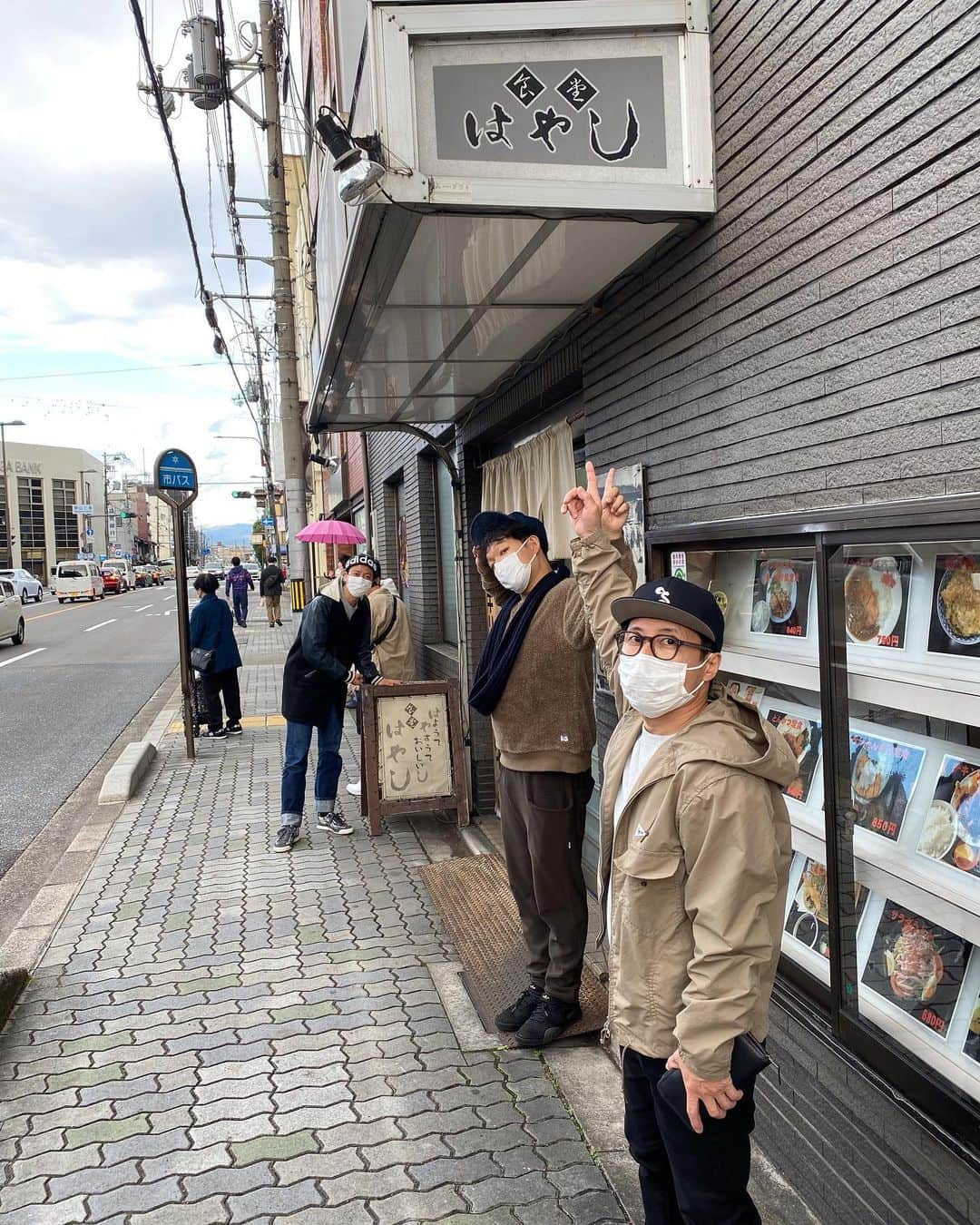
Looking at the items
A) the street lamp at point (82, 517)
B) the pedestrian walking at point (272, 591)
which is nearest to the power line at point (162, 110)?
the pedestrian walking at point (272, 591)

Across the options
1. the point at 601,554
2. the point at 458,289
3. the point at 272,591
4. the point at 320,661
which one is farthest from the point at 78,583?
the point at 601,554

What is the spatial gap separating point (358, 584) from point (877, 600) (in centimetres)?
405

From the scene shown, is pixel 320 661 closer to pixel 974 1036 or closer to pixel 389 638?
pixel 389 638

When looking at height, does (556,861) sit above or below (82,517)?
below

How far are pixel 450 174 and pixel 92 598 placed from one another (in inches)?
1997

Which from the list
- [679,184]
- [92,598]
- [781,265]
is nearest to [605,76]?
[679,184]

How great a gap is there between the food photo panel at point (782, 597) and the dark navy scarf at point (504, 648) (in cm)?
82

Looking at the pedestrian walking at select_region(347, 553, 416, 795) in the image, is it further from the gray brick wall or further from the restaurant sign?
the restaurant sign

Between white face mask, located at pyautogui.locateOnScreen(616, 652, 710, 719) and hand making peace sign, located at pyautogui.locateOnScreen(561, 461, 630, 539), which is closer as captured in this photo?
white face mask, located at pyautogui.locateOnScreen(616, 652, 710, 719)

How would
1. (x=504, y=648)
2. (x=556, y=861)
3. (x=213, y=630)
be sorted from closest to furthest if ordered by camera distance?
(x=556, y=861)
(x=504, y=648)
(x=213, y=630)

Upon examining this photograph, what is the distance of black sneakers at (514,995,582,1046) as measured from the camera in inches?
141

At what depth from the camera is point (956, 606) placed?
88.7 inches

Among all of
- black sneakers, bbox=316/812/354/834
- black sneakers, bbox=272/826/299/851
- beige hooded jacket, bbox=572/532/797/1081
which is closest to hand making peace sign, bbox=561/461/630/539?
beige hooded jacket, bbox=572/532/797/1081

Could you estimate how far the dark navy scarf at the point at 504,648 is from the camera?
3607 mm
